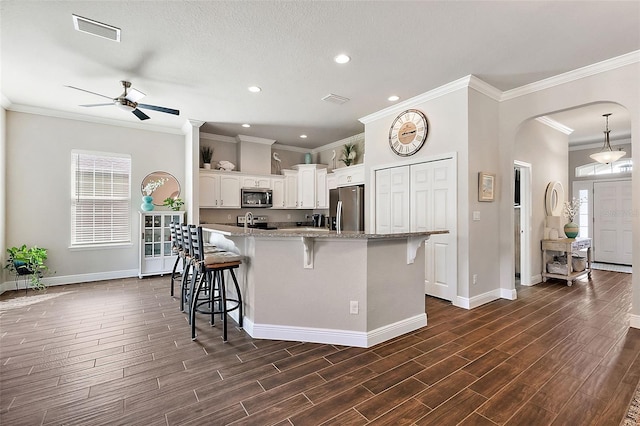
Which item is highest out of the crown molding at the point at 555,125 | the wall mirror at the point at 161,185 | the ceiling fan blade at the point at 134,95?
the crown molding at the point at 555,125

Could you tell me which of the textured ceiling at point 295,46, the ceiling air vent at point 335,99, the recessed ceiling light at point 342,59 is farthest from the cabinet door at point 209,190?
the recessed ceiling light at point 342,59

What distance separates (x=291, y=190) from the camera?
7.08 metres

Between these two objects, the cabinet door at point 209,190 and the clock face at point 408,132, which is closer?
the clock face at point 408,132

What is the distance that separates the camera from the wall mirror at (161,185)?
5703mm

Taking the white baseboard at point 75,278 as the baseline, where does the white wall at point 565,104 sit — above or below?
above

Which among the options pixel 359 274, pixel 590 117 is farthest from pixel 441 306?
pixel 590 117

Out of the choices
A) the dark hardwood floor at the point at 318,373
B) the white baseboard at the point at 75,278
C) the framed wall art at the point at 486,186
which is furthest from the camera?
the white baseboard at the point at 75,278

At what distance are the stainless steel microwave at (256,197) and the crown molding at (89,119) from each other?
1780mm

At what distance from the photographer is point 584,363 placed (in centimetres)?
236

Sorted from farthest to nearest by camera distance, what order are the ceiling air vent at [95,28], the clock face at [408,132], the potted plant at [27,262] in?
the potted plant at [27,262] < the clock face at [408,132] < the ceiling air vent at [95,28]

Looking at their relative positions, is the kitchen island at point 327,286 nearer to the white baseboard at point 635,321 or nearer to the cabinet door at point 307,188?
the white baseboard at point 635,321

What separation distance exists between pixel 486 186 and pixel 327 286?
267 centimetres

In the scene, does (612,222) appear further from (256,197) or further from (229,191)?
(229,191)

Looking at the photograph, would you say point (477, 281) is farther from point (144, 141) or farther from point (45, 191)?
point (45, 191)
